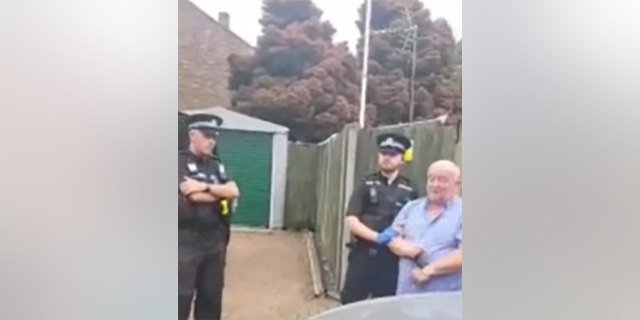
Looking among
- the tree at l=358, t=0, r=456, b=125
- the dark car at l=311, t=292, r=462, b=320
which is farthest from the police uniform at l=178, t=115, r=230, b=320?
the tree at l=358, t=0, r=456, b=125

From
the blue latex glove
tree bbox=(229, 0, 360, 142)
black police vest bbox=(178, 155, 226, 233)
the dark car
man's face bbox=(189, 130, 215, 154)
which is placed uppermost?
tree bbox=(229, 0, 360, 142)

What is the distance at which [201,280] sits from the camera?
4.18 ft

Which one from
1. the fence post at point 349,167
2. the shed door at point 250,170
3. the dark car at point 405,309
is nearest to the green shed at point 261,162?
the shed door at point 250,170

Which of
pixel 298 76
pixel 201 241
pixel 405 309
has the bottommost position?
pixel 405 309

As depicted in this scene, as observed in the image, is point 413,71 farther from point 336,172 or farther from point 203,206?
point 203,206

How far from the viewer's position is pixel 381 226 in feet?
4.23

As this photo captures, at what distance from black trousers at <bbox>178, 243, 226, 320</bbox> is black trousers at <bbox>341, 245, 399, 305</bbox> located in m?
0.25

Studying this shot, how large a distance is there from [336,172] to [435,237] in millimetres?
238

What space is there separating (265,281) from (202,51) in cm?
47

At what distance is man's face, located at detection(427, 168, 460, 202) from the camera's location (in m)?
1.28

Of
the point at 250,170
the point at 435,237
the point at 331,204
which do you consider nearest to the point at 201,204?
the point at 250,170

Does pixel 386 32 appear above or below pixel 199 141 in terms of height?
above

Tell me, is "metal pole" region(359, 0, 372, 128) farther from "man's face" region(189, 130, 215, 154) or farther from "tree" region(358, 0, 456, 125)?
"man's face" region(189, 130, 215, 154)
